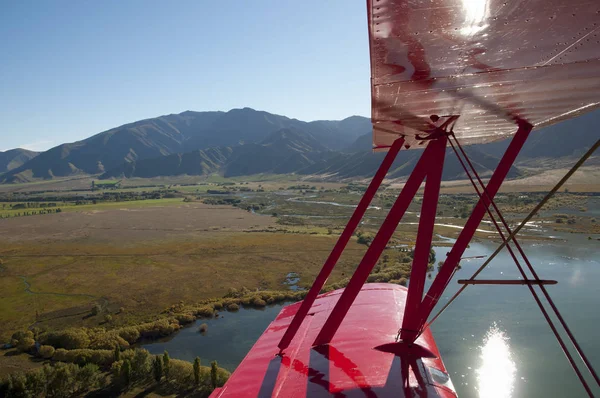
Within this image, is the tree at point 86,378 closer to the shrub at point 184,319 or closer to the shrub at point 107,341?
the shrub at point 107,341

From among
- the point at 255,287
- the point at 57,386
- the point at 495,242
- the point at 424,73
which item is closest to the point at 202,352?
the point at 57,386

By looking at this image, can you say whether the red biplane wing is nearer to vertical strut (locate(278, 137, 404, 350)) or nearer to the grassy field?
vertical strut (locate(278, 137, 404, 350))

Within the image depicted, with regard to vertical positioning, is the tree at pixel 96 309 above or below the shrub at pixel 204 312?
above

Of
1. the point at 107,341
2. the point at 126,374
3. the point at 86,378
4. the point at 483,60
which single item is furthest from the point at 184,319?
the point at 483,60

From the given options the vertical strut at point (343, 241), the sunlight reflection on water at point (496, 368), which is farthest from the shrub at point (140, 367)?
the sunlight reflection on water at point (496, 368)

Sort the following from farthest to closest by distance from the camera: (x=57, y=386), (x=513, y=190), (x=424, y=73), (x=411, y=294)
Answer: (x=513, y=190), (x=57, y=386), (x=411, y=294), (x=424, y=73)

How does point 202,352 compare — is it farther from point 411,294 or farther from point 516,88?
point 516,88

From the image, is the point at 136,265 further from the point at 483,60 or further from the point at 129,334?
the point at 483,60
